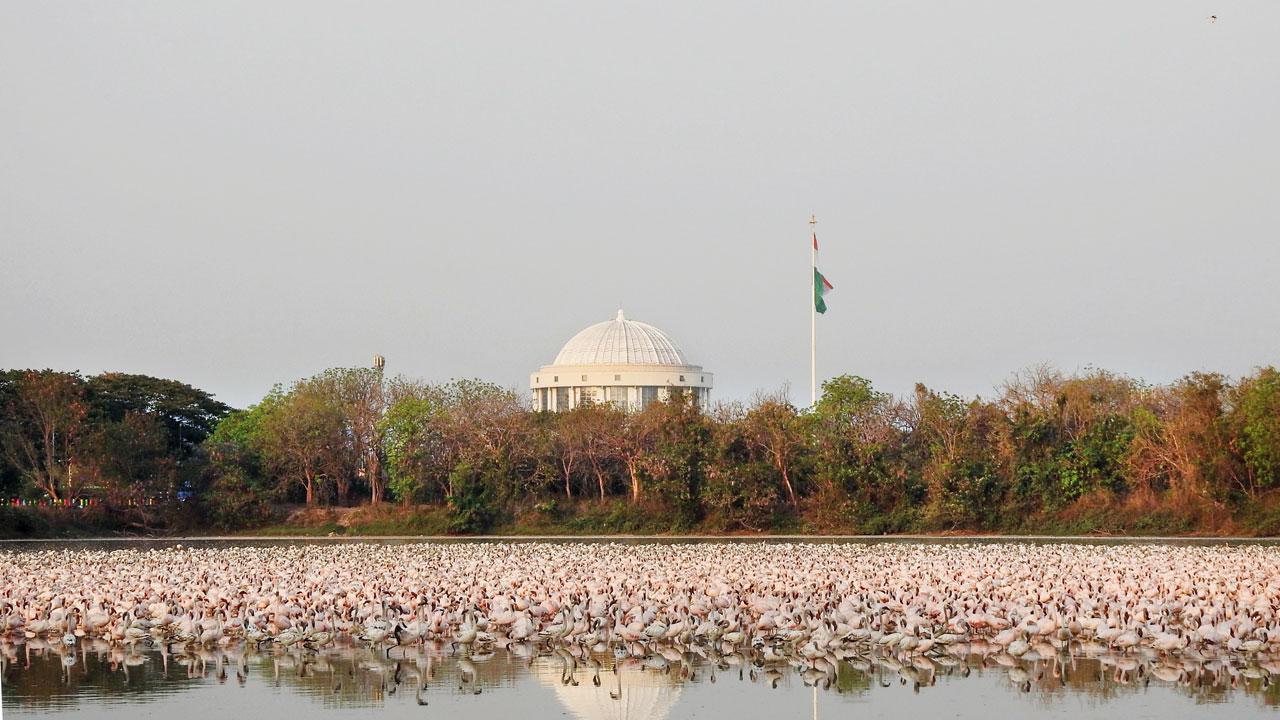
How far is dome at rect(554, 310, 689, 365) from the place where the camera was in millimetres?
89875

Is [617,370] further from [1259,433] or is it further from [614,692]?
[614,692]

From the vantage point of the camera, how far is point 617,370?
289 feet

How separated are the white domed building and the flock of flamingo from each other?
209 ft

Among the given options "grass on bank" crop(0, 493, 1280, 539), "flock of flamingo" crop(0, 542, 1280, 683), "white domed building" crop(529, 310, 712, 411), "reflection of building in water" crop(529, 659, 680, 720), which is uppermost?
"white domed building" crop(529, 310, 712, 411)

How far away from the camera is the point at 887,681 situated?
45.5 feet

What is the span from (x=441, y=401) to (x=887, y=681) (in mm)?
40329

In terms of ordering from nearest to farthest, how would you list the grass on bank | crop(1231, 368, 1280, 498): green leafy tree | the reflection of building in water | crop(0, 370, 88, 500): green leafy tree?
the reflection of building in water → crop(1231, 368, 1280, 498): green leafy tree → the grass on bank → crop(0, 370, 88, 500): green leafy tree

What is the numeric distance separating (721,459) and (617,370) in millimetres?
44034

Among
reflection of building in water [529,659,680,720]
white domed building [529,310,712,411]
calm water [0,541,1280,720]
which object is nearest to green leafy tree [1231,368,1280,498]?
calm water [0,541,1280,720]

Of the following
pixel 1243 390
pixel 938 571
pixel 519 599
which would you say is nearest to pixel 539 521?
pixel 1243 390

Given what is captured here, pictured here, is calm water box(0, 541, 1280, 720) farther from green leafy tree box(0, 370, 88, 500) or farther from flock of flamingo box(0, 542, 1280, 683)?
green leafy tree box(0, 370, 88, 500)

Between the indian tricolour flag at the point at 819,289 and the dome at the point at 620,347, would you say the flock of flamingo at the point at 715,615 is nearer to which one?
the indian tricolour flag at the point at 819,289

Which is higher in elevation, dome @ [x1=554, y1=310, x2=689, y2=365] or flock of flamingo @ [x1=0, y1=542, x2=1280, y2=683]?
dome @ [x1=554, y1=310, x2=689, y2=365]

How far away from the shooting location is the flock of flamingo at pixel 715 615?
50.1 ft
